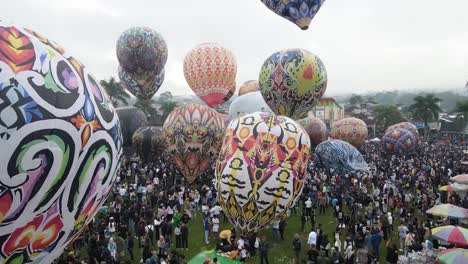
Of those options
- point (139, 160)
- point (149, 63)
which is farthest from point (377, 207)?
point (149, 63)

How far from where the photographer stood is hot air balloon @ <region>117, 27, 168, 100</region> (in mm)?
28828

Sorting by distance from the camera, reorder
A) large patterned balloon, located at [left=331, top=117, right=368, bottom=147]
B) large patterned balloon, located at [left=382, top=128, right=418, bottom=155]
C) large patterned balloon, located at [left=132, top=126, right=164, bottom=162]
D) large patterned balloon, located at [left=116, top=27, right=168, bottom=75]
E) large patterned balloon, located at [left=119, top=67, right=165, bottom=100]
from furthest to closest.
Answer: large patterned balloon, located at [left=331, top=117, right=368, bottom=147] → large patterned balloon, located at [left=382, top=128, right=418, bottom=155] → large patterned balloon, located at [left=119, top=67, right=165, bottom=100] → large patterned balloon, located at [left=116, top=27, right=168, bottom=75] → large patterned balloon, located at [left=132, top=126, right=164, bottom=162]

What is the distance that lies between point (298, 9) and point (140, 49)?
1308 centimetres

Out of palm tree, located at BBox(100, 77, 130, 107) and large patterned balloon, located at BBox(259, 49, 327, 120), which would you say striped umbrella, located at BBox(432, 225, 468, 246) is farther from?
palm tree, located at BBox(100, 77, 130, 107)

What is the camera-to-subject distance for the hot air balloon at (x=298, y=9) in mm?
18688

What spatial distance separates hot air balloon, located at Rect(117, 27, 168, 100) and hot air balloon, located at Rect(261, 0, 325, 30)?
38.2ft

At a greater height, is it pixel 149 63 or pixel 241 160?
pixel 149 63

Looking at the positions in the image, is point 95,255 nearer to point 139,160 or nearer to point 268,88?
point 268,88

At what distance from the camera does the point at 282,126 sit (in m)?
11.6

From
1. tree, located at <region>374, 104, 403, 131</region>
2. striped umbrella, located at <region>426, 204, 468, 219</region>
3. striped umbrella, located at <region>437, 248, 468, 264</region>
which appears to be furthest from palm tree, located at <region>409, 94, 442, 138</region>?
striped umbrella, located at <region>437, 248, 468, 264</region>

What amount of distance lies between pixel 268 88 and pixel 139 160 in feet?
29.4

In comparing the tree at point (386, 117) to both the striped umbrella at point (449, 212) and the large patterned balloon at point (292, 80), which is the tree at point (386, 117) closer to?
the large patterned balloon at point (292, 80)

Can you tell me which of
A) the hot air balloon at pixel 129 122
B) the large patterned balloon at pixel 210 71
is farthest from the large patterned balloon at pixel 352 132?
the hot air balloon at pixel 129 122

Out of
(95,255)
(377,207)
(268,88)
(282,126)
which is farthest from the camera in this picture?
(268,88)
